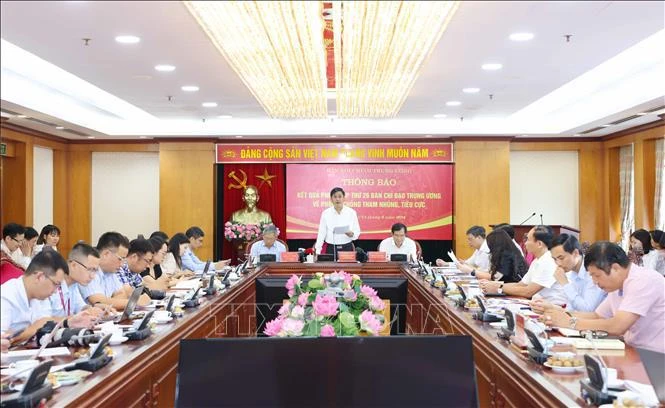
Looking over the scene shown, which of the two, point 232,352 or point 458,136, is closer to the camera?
point 232,352

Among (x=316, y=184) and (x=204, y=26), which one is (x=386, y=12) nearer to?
(x=204, y=26)

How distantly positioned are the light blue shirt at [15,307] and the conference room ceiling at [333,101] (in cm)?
53

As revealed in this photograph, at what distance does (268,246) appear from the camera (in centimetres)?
784

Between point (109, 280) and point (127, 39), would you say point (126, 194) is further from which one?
point (109, 280)

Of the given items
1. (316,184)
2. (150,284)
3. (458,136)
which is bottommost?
(150,284)

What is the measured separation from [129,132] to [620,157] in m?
7.30

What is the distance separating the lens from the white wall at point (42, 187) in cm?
973

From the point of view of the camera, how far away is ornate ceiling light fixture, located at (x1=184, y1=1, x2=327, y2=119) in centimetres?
357

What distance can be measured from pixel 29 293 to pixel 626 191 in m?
9.39

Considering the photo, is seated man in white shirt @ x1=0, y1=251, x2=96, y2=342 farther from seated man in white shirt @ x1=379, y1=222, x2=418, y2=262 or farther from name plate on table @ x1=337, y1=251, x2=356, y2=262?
seated man in white shirt @ x1=379, y1=222, x2=418, y2=262

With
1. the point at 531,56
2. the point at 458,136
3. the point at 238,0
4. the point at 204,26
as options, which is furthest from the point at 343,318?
the point at 458,136

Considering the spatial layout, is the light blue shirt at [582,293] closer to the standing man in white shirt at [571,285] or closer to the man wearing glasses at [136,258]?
the standing man in white shirt at [571,285]

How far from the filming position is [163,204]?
33.7ft

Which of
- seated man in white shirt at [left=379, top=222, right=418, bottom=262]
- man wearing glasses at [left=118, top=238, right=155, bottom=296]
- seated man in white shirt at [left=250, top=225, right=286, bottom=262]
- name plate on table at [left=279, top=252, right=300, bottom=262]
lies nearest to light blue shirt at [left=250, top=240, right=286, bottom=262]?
seated man in white shirt at [left=250, top=225, right=286, bottom=262]
